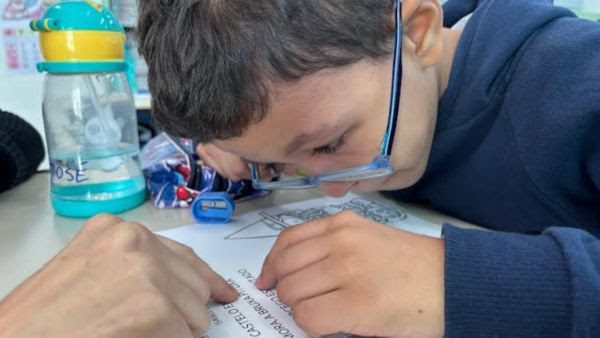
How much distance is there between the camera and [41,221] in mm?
653

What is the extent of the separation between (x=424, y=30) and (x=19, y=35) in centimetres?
78

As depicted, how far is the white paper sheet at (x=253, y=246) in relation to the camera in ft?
1.25

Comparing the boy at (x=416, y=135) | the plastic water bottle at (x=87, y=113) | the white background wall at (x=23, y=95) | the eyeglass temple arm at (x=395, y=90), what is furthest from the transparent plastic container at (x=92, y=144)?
the eyeglass temple arm at (x=395, y=90)

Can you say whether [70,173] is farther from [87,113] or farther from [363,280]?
[363,280]

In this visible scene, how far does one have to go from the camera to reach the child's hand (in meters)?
0.36

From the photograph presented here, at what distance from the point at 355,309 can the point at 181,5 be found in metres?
0.30

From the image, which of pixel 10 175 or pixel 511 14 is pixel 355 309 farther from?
pixel 10 175

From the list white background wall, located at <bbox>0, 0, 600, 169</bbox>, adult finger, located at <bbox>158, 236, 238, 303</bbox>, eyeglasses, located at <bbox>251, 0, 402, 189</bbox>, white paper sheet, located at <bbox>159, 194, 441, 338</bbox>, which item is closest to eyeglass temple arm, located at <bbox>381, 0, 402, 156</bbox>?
eyeglasses, located at <bbox>251, 0, 402, 189</bbox>

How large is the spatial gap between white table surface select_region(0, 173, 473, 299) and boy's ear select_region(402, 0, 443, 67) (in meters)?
0.21

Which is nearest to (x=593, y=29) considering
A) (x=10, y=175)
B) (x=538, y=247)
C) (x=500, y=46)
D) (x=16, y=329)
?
(x=500, y=46)

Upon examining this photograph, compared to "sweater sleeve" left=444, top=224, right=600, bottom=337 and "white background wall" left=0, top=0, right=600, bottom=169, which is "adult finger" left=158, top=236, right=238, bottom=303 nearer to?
"sweater sleeve" left=444, top=224, right=600, bottom=337

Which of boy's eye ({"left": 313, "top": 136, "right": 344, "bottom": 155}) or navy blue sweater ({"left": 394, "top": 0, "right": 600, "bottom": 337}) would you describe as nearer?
navy blue sweater ({"left": 394, "top": 0, "right": 600, "bottom": 337})

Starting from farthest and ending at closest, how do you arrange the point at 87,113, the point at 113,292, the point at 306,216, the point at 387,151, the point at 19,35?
1. the point at 19,35
2. the point at 87,113
3. the point at 306,216
4. the point at 387,151
5. the point at 113,292

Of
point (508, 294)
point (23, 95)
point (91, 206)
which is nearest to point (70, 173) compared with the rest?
point (91, 206)
